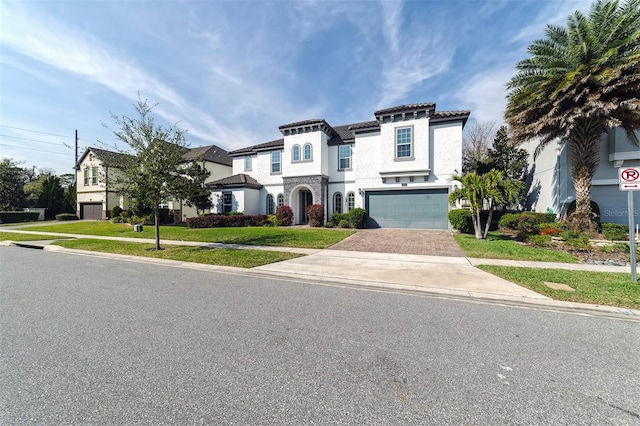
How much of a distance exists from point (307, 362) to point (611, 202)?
1999cm

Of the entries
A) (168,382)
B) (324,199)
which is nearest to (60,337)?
(168,382)

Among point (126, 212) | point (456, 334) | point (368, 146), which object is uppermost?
point (368, 146)

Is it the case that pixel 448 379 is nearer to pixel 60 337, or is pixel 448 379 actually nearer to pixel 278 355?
pixel 278 355

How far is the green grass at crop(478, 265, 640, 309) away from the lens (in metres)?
5.61

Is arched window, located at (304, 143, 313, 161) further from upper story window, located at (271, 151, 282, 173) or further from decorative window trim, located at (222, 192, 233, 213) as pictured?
decorative window trim, located at (222, 192, 233, 213)

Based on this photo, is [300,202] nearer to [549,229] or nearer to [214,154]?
[214,154]

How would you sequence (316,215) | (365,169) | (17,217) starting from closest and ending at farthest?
(316,215), (365,169), (17,217)

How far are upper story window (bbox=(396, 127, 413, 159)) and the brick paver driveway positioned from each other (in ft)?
18.7

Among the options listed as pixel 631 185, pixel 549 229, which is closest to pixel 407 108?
pixel 549 229

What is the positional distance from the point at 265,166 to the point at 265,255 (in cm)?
1506

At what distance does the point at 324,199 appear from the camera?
21469 mm

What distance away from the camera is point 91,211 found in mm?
33500

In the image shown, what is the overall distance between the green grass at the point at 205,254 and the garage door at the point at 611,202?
17.0 m

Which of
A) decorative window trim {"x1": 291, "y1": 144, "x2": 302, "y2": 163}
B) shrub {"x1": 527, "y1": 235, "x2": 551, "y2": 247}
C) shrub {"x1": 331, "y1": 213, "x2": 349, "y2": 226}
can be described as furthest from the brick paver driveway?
decorative window trim {"x1": 291, "y1": 144, "x2": 302, "y2": 163}
